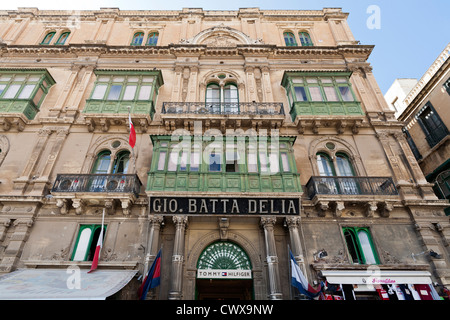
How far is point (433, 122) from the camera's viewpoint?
17297 mm

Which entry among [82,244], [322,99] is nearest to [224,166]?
[82,244]

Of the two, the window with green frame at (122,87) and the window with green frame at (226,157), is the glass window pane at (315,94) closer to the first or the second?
the window with green frame at (226,157)

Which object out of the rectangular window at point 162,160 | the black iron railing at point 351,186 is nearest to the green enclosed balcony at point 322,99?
the black iron railing at point 351,186

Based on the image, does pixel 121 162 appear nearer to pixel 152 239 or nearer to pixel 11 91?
pixel 152 239

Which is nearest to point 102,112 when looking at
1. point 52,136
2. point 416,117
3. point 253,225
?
point 52,136

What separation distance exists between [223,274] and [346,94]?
42.9 feet

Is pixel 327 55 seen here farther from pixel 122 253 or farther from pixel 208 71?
pixel 122 253

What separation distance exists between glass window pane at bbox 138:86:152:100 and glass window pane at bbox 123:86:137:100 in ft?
1.41

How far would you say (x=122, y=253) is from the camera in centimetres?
1134

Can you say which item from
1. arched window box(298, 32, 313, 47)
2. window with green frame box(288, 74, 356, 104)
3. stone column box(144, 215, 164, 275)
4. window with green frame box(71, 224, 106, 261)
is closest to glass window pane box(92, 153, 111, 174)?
window with green frame box(71, 224, 106, 261)

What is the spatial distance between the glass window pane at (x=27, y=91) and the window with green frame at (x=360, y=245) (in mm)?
19701

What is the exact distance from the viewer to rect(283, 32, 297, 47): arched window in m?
20.7

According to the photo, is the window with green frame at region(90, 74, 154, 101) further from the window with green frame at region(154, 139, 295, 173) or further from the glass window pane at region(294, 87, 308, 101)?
the glass window pane at region(294, 87, 308, 101)

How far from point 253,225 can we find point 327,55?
47.0ft
